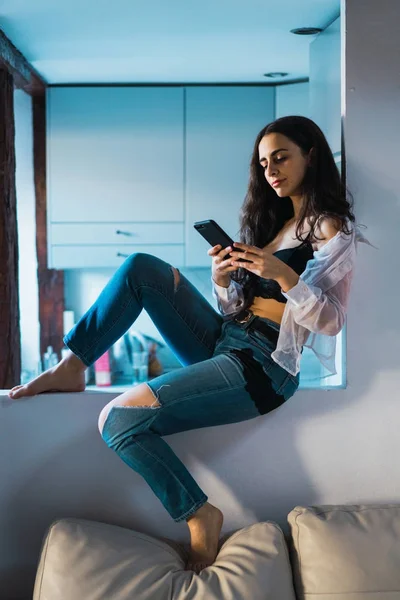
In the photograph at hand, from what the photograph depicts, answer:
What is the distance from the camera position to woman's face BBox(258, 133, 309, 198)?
1.92 metres

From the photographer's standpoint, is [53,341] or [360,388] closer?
[360,388]

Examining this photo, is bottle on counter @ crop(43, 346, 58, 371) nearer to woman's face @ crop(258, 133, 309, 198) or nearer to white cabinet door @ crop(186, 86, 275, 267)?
white cabinet door @ crop(186, 86, 275, 267)

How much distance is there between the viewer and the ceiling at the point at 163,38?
8.20 feet

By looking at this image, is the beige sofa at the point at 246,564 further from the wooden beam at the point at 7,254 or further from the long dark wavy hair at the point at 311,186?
the wooden beam at the point at 7,254

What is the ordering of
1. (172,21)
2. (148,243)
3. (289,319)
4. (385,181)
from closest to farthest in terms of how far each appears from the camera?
(289,319), (385,181), (172,21), (148,243)

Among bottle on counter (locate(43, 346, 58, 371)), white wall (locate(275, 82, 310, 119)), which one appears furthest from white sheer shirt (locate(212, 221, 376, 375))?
bottle on counter (locate(43, 346, 58, 371))

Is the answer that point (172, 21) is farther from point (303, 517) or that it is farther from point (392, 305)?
point (303, 517)

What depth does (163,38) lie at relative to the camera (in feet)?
A: 9.46

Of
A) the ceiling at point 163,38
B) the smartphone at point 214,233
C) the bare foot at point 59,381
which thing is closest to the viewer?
the smartphone at point 214,233

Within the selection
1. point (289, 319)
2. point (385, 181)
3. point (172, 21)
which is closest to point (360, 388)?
point (289, 319)

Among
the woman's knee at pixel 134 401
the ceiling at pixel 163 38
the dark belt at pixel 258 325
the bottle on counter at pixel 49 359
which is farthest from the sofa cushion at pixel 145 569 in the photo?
the bottle on counter at pixel 49 359

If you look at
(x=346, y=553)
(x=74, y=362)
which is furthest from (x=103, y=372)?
(x=346, y=553)

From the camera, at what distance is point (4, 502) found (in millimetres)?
2045

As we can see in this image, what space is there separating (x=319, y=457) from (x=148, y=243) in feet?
6.31
